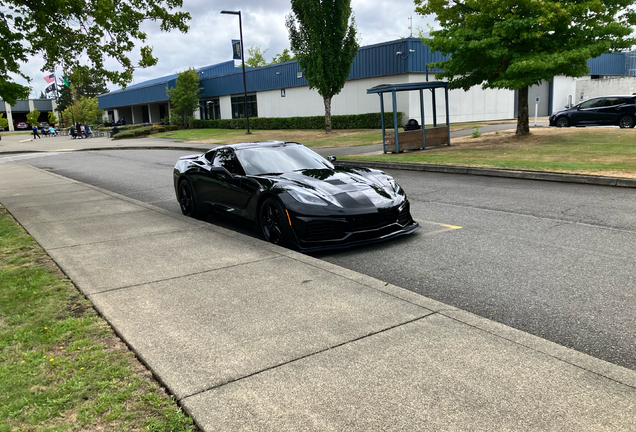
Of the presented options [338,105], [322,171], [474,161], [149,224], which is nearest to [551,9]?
[474,161]

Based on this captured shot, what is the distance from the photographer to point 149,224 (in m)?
8.33

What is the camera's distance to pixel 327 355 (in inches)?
136

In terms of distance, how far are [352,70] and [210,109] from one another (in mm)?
23882

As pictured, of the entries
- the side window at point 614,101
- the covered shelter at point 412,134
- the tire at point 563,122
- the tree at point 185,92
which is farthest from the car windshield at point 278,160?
the tree at point 185,92

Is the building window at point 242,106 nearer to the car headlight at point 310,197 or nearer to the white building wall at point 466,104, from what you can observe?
the white building wall at point 466,104

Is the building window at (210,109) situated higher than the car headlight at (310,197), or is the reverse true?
the building window at (210,109)

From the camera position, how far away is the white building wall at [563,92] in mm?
42528

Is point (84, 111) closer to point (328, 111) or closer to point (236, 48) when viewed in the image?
point (236, 48)

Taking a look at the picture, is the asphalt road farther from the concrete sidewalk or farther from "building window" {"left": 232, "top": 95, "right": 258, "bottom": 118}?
"building window" {"left": 232, "top": 95, "right": 258, "bottom": 118}

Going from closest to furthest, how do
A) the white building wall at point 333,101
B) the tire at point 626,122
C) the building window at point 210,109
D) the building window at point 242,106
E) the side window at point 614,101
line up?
1. the tire at point 626,122
2. the side window at point 614,101
3. the white building wall at point 333,101
4. the building window at point 242,106
5. the building window at point 210,109

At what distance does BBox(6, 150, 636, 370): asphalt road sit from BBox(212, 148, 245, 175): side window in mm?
1043

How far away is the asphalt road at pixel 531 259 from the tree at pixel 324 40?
20.6 metres

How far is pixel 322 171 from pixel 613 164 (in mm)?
9194

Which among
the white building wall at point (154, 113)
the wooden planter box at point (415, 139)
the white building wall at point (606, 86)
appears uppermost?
the white building wall at point (154, 113)
